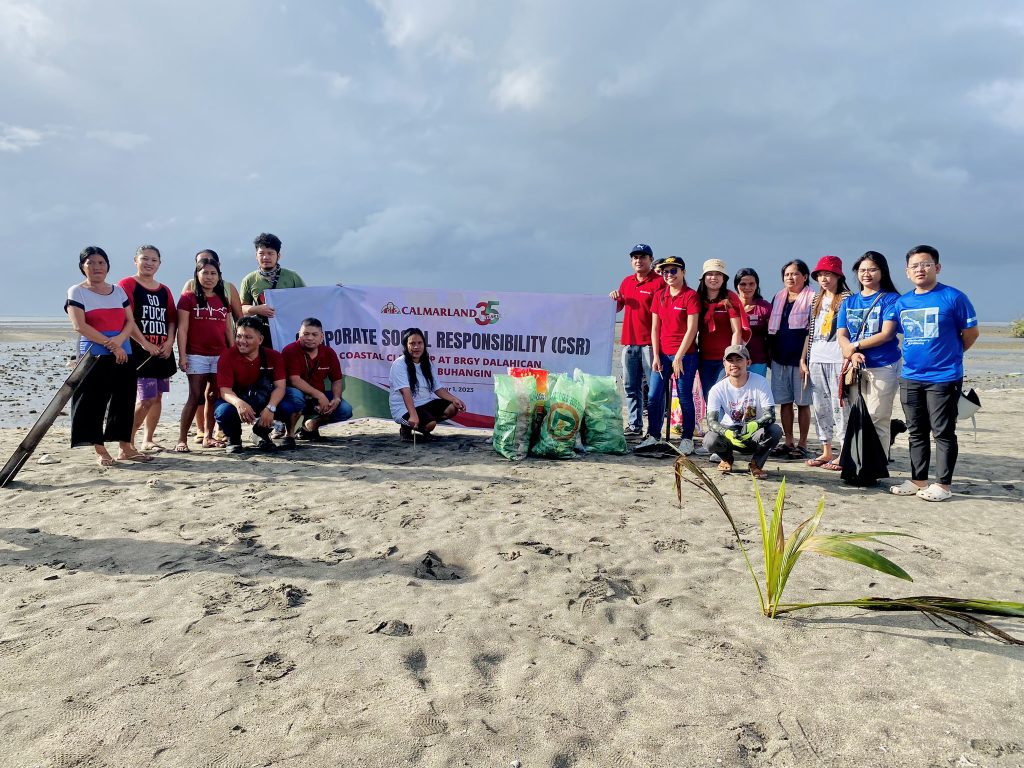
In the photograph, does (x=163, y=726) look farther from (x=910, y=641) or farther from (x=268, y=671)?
(x=910, y=641)

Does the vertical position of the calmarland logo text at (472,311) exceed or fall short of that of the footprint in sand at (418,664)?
it exceeds it

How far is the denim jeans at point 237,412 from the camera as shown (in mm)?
5699

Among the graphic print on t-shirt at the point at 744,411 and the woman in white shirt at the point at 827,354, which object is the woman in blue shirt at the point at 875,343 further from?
the graphic print on t-shirt at the point at 744,411

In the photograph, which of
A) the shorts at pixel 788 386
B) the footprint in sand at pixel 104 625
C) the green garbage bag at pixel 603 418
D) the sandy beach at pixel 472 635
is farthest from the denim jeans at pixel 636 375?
the footprint in sand at pixel 104 625

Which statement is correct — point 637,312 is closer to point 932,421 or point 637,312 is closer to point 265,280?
point 932,421

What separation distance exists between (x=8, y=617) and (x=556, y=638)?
93.4 inches

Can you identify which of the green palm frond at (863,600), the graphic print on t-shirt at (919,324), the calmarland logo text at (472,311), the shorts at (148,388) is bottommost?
the green palm frond at (863,600)

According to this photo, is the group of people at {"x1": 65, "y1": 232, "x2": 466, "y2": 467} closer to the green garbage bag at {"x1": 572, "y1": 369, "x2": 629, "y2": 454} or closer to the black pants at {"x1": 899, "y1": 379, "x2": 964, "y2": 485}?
the green garbage bag at {"x1": 572, "y1": 369, "x2": 629, "y2": 454}

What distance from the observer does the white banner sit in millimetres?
7113

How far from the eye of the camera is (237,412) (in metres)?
5.69

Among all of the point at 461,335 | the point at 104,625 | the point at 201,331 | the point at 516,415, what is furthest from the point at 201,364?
the point at 104,625

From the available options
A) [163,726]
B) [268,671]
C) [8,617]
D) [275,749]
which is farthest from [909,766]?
[8,617]

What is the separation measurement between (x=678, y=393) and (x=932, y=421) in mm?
2126

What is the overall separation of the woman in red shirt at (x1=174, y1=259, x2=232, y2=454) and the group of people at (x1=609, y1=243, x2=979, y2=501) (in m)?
4.09
